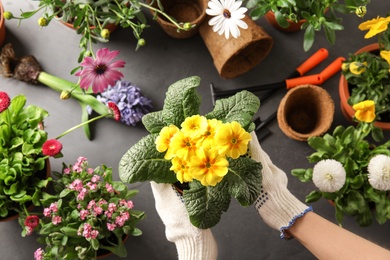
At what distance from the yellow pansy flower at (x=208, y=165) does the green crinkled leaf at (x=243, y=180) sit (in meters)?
0.13

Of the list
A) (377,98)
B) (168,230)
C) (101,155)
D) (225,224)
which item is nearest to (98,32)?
(101,155)

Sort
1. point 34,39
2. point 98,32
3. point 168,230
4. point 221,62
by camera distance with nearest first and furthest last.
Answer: point 168,230 → point 98,32 → point 221,62 → point 34,39

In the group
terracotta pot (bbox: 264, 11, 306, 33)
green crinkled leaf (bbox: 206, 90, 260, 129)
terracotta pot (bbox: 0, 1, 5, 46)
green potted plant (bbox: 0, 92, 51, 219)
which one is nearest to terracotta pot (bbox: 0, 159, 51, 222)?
green potted plant (bbox: 0, 92, 51, 219)

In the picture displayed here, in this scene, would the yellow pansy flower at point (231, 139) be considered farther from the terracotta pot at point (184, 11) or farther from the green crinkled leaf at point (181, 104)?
the terracotta pot at point (184, 11)

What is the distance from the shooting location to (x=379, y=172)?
1181 millimetres

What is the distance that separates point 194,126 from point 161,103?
2.39 ft

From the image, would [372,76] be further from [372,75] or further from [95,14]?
[95,14]

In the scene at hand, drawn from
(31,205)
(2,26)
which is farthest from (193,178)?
(2,26)

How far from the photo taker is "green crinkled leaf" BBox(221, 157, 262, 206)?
927 mm

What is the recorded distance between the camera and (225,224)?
1.47m

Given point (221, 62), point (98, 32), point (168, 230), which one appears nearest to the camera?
point (168, 230)

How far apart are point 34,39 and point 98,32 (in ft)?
1.26

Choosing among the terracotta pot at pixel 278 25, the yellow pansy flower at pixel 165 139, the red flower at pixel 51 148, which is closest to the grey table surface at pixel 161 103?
the terracotta pot at pixel 278 25

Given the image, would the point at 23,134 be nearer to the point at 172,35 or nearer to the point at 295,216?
the point at 172,35
